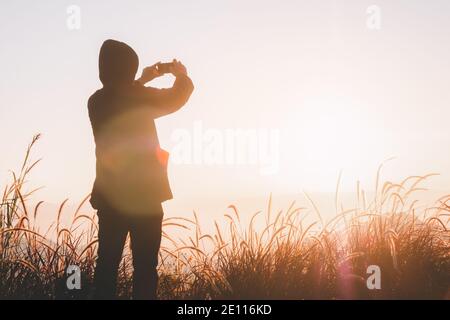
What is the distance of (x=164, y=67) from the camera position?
485cm

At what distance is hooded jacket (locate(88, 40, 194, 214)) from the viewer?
447cm

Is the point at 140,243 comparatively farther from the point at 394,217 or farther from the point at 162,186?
the point at 394,217

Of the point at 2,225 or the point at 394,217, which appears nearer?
the point at 2,225

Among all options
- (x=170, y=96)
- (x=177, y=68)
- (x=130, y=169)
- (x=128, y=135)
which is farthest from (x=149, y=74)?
(x=130, y=169)

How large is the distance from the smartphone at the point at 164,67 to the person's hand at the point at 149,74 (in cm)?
5

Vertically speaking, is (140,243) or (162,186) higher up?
(162,186)

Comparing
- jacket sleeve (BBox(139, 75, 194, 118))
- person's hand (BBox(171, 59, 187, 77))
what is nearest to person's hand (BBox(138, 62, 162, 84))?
person's hand (BBox(171, 59, 187, 77))

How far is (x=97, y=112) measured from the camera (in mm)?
4695

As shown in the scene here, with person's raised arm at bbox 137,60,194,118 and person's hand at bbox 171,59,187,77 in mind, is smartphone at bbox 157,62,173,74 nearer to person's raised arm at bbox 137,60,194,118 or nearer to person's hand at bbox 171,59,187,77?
person's hand at bbox 171,59,187,77

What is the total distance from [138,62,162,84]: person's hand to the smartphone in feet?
0.15
